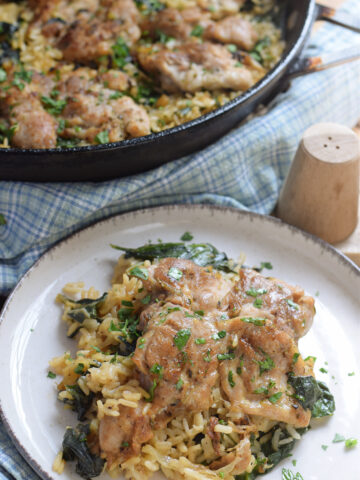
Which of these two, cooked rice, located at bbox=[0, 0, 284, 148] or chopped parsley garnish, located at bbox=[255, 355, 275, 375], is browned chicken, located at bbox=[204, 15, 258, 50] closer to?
cooked rice, located at bbox=[0, 0, 284, 148]

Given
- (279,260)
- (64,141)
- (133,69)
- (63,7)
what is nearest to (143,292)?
(279,260)

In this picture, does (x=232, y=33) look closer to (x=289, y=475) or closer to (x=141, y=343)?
(x=141, y=343)

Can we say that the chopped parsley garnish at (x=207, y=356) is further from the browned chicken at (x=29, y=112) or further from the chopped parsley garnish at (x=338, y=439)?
the browned chicken at (x=29, y=112)

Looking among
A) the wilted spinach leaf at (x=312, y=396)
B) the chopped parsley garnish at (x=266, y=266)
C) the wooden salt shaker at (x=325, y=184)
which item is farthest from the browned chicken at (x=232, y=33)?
the wilted spinach leaf at (x=312, y=396)

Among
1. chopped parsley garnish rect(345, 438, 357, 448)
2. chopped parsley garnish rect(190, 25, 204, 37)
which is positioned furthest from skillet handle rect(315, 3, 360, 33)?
chopped parsley garnish rect(345, 438, 357, 448)

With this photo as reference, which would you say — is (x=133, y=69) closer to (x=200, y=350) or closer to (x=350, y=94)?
(x=350, y=94)
